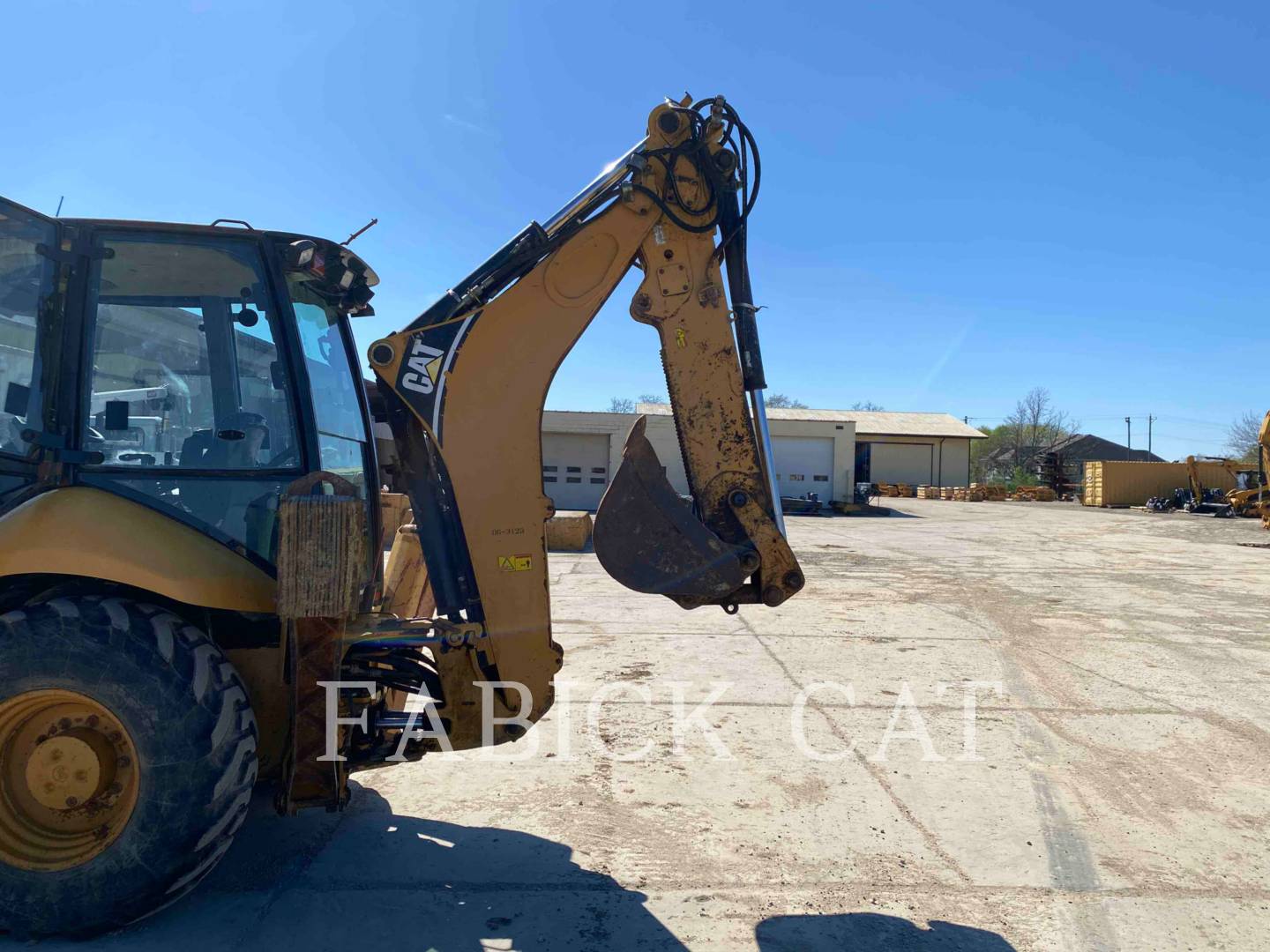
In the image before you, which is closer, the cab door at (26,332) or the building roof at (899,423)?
the cab door at (26,332)

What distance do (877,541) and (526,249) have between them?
62.5 feet

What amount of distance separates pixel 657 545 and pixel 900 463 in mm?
51198

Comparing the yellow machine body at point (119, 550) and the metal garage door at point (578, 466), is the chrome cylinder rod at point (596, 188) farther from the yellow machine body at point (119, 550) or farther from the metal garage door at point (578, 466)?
the metal garage door at point (578, 466)

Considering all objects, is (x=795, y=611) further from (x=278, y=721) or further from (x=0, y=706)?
(x=0, y=706)

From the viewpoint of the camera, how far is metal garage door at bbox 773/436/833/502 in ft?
126

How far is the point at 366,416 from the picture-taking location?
403 centimetres

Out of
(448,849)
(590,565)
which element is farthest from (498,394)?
(590,565)

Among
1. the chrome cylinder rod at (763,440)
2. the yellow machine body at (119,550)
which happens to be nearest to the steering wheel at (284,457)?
the yellow machine body at (119,550)

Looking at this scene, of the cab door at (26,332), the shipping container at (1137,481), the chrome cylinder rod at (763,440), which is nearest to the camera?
the cab door at (26,332)

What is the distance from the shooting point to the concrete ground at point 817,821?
10.5 ft

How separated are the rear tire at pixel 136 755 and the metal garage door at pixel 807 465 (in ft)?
119

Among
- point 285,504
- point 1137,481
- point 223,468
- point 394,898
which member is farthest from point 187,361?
point 1137,481

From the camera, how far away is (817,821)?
165 inches

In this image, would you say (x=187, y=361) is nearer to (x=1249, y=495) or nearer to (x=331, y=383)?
(x=331, y=383)
